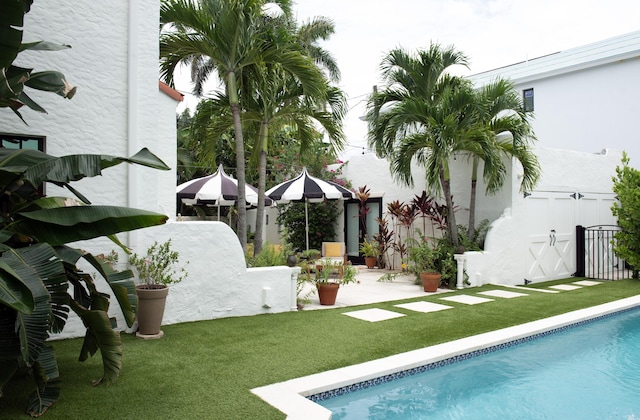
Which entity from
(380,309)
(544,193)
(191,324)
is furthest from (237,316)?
(544,193)

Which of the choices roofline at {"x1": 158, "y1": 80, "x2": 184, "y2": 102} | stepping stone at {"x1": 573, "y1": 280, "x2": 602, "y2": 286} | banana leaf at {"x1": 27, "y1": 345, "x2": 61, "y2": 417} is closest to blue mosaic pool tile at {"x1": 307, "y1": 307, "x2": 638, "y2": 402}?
banana leaf at {"x1": 27, "y1": 345, "x2": 61, "y2": 417}

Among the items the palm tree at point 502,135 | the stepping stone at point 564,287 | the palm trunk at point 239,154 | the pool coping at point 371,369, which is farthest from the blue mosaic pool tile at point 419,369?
the palm tree at point 502,135

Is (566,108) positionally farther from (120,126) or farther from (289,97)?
(120,126)

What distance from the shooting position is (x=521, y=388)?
5.59m

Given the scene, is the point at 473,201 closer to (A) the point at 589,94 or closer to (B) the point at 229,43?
(B) the point at 229,43

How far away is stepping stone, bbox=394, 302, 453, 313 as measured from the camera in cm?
855

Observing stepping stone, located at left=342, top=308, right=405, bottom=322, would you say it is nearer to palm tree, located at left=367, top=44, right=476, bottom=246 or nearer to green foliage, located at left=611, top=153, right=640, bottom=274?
palm tree, located at left=367, top=44, right=476, bottom=246

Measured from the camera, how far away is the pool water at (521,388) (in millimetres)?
4883

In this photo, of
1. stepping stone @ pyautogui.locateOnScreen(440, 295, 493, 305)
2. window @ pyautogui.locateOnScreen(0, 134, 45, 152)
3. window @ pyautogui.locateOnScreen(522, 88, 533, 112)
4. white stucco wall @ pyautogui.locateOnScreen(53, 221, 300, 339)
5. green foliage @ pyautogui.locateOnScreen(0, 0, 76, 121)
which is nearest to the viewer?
green foliage @ pyautogui.locateOnScreen(0, 0, 76, 121)

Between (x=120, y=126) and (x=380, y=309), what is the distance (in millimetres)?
5324

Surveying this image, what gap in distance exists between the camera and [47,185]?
598 centimetres

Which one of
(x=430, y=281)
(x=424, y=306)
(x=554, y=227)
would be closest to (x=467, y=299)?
(x=430, y=281)

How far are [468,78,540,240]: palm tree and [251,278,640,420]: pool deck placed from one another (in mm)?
3284

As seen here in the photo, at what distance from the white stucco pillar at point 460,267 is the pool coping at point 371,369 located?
9.57ft
